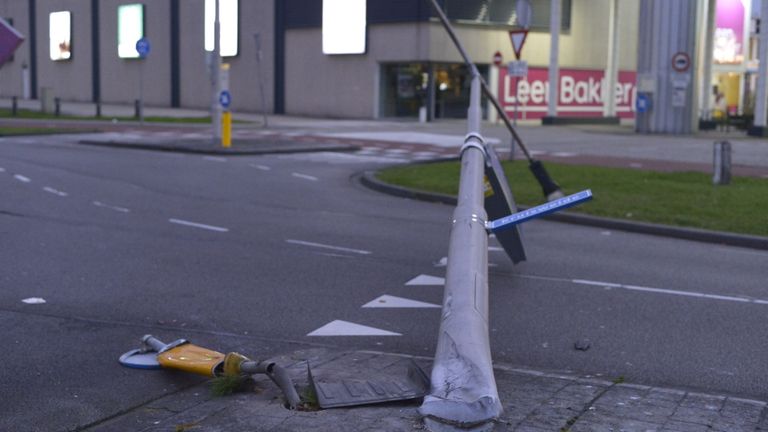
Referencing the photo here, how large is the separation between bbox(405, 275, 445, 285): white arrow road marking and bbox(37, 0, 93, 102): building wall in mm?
52052

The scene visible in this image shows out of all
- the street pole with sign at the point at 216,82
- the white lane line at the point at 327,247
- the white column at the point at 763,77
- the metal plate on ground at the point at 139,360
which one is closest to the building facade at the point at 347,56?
the white column at the point at 763,77

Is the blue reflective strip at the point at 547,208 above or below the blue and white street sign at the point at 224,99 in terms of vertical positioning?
below

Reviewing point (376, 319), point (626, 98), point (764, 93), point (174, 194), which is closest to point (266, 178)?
point (174, 194)

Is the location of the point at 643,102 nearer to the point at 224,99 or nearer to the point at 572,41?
the point at 572,41

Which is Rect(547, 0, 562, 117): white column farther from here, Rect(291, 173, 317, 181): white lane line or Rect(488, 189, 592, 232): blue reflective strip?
Rect(488, 189, 592, 232): blue reflective strip

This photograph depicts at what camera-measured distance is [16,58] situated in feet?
207

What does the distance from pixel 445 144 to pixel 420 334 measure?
22.5m

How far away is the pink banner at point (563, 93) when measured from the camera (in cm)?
4750

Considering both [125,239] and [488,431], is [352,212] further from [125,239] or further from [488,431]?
[488,431]

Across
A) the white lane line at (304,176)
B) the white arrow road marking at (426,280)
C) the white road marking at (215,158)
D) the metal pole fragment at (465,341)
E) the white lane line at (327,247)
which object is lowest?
the white arrow road marking at (426,280)

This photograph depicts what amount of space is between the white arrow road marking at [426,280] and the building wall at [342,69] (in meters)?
34.4

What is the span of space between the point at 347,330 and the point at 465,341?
2.60 metres

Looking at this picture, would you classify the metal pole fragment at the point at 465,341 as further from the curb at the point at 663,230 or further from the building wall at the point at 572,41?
the building wall at the point at 572,41

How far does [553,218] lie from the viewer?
14.6 meters
